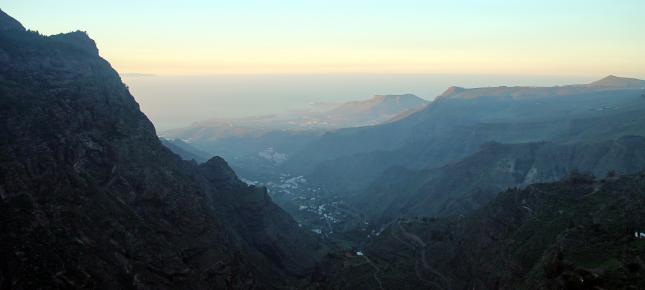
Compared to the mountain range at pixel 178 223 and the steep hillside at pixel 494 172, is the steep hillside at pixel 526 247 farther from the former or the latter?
the steep hillside at pixel 494 172

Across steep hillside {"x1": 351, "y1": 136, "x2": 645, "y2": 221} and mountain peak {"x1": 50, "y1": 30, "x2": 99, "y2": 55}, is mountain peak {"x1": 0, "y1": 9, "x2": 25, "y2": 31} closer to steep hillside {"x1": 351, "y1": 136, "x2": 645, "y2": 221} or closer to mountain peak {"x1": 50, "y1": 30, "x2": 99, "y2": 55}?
mountain peak {"x1": 50, "y1": 30, "x2": 99, "y2": 55}

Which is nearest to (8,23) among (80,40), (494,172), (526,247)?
(80,40)

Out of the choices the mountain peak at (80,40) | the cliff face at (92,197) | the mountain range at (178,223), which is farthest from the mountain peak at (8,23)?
the mountain peak at (80,40)

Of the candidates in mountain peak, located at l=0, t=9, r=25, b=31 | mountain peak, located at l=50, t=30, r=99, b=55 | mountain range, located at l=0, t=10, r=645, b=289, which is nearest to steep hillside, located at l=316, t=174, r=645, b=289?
mountain range, located at l=0, t=10, r=645, b=289

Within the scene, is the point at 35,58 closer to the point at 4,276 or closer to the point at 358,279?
the point at 4,276

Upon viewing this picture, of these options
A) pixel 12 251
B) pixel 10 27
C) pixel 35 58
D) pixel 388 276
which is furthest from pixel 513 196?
pixel 10 27

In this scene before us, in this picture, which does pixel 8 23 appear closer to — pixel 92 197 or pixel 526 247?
pixel 92 197
